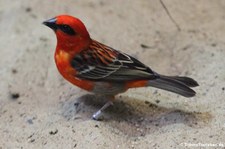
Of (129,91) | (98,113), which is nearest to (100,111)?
(98,113)

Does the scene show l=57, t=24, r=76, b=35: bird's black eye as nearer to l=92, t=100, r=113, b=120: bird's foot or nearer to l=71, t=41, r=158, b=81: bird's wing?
l=71, t=41, r=158, b=81: bird's wing

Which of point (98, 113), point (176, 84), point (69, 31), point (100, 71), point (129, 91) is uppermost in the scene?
point (69, 31)

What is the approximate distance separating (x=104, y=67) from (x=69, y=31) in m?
0.47

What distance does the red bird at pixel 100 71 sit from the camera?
4.50 meters

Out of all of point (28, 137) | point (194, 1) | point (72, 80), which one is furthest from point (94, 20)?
point (28, 137)

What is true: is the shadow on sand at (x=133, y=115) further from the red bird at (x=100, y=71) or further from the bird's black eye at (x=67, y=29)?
the bird's black eye at (x=67, y=29)

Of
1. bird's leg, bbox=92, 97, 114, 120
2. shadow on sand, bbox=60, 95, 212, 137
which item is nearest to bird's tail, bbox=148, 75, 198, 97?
shadow on sand, bbox=60, 95, 212, 137

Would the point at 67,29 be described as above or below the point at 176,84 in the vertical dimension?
above

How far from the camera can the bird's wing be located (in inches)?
178

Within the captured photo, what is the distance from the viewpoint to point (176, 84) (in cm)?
452

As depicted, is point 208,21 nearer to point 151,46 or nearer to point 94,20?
point 151,46

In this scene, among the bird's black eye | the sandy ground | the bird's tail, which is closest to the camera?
the sandy ground

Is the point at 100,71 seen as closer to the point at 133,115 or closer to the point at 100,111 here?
the point at 100,111

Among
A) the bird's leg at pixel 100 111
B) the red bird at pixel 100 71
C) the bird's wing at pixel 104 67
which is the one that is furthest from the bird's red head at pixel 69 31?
the bird's leg at pixel 100 111
